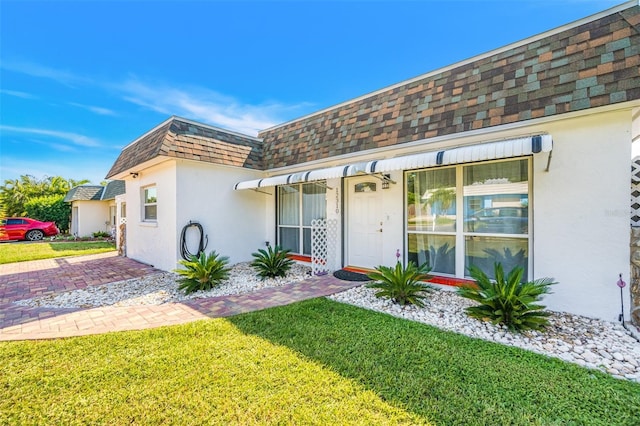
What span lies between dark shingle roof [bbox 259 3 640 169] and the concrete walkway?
5531 millimetres

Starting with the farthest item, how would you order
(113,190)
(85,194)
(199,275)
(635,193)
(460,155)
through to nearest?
(85,194)
(113,190)
(199,275)
(460,155)
(635,193)

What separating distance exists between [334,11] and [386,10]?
222 cm

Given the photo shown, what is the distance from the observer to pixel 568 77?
6.19 meters

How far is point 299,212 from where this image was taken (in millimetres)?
12586

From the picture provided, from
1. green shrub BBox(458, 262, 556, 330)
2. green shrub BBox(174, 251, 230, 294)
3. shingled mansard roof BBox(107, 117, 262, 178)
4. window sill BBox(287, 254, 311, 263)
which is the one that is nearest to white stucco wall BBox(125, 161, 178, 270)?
shingled mansard roof BBox(107, 117, 262, 178)

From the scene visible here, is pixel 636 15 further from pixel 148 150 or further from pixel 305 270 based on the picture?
pixel 148 150

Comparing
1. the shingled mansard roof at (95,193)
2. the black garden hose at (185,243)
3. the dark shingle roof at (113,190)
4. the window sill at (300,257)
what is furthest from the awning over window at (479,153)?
the shingled mansard roof at (95,193)

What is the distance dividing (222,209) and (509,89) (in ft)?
36.7

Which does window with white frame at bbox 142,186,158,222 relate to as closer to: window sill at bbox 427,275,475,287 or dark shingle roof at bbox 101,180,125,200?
window sill at bbox 427,275,475,287

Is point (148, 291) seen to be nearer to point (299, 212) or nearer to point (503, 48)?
point (299, 212)

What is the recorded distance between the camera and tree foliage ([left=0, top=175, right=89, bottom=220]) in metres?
33.2

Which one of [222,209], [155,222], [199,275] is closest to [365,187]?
[222,209]

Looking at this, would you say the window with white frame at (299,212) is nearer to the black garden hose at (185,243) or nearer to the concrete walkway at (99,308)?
the concrete walkway at (99,308)

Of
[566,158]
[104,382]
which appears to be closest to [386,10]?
[566,158]
